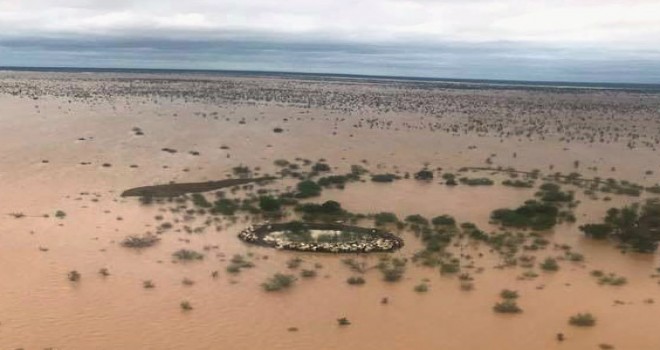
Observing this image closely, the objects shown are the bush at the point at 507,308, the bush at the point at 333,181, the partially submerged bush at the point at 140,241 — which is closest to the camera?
the bush at the point at 507,308

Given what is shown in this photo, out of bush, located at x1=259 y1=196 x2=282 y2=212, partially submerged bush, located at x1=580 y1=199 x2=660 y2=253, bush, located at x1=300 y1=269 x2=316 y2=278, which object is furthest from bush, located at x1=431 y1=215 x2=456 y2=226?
bush, located at x1=300 y1=269 x2=316 y2=278

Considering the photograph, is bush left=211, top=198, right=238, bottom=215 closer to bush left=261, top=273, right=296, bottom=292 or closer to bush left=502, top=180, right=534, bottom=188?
bush left=261, top=273, right=296, bottom=292

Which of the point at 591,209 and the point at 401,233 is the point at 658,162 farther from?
the point at 401,233

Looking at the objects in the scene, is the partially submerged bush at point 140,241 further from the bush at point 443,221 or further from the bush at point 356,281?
the bush at point 443,221

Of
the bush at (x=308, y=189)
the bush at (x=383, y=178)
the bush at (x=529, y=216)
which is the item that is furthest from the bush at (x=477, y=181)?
the bush at (x=308, y=189)

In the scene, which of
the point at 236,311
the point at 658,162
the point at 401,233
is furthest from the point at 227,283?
the point at 658,162

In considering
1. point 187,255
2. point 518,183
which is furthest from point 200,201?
point 518,183
